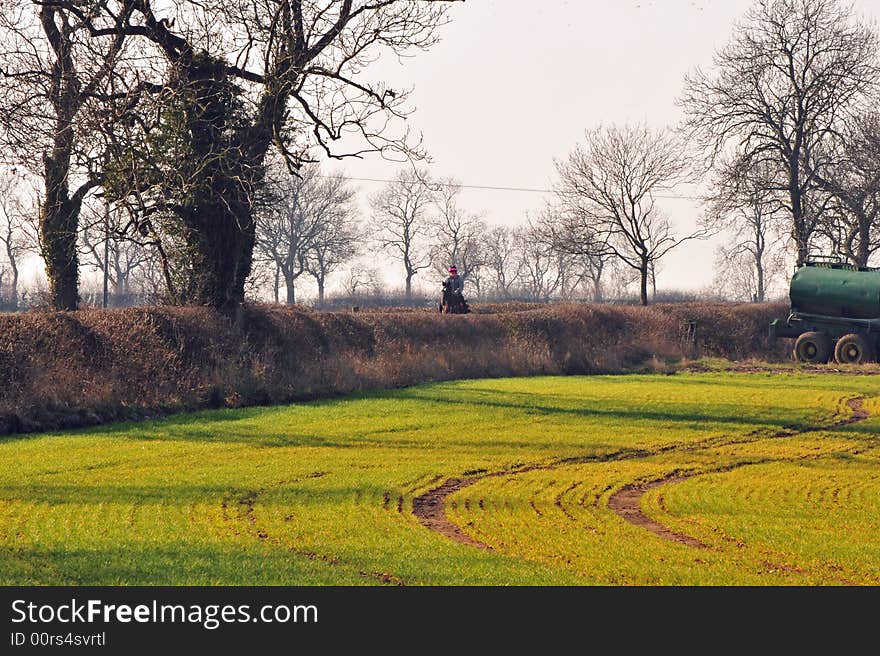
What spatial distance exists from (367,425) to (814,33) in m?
42.0

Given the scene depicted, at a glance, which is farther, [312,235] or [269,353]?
[312,235]

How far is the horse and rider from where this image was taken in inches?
1545

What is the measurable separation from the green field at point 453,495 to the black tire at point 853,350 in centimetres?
1334

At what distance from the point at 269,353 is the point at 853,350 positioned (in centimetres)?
2108

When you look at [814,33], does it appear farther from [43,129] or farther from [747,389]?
[43,129]

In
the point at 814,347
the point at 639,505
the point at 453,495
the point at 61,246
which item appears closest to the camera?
the point at 639,505

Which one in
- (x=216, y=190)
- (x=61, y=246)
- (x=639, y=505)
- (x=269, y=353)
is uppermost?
(x=216, y=190)

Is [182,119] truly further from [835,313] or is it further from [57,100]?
[835,313]

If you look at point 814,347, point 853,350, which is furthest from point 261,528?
point 814,347

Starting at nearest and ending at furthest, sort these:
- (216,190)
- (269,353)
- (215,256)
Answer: (269,353), (216,190), (215,256)

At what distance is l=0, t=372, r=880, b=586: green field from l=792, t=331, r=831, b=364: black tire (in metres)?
→ 14.4

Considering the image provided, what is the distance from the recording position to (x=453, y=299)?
39.6m

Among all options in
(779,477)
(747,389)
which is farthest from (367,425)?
(747,389)

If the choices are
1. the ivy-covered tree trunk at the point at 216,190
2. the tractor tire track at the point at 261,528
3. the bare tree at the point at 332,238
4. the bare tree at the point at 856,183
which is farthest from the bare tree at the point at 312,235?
the tractor tire track at the point at 261,528
